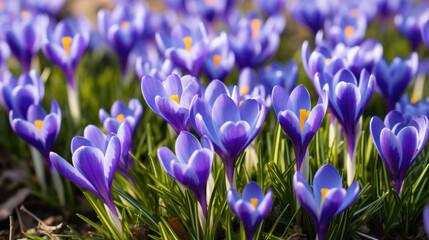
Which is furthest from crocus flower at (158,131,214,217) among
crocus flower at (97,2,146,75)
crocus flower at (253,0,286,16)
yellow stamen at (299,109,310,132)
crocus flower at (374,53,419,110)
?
crocus flower at (253,0,286,16)

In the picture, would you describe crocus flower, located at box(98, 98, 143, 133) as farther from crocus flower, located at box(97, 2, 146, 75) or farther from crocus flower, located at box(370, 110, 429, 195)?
crocus flower, located at box(370, 110, 429, 195)

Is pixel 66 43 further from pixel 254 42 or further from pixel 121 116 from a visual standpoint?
pixel 254 42

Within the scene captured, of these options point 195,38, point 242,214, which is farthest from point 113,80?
point 242,214

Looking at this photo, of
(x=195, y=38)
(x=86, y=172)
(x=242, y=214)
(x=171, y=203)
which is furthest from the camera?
(x=195, y=38)

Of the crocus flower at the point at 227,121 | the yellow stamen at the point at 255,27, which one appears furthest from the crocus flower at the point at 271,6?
the crocus flower at the point at 227,121

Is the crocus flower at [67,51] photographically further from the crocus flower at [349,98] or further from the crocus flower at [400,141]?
the crocus flower at [400,141]

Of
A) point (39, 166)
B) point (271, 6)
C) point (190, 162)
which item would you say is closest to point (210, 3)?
point (271, 6)

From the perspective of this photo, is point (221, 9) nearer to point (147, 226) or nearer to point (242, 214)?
point (147, 226)
